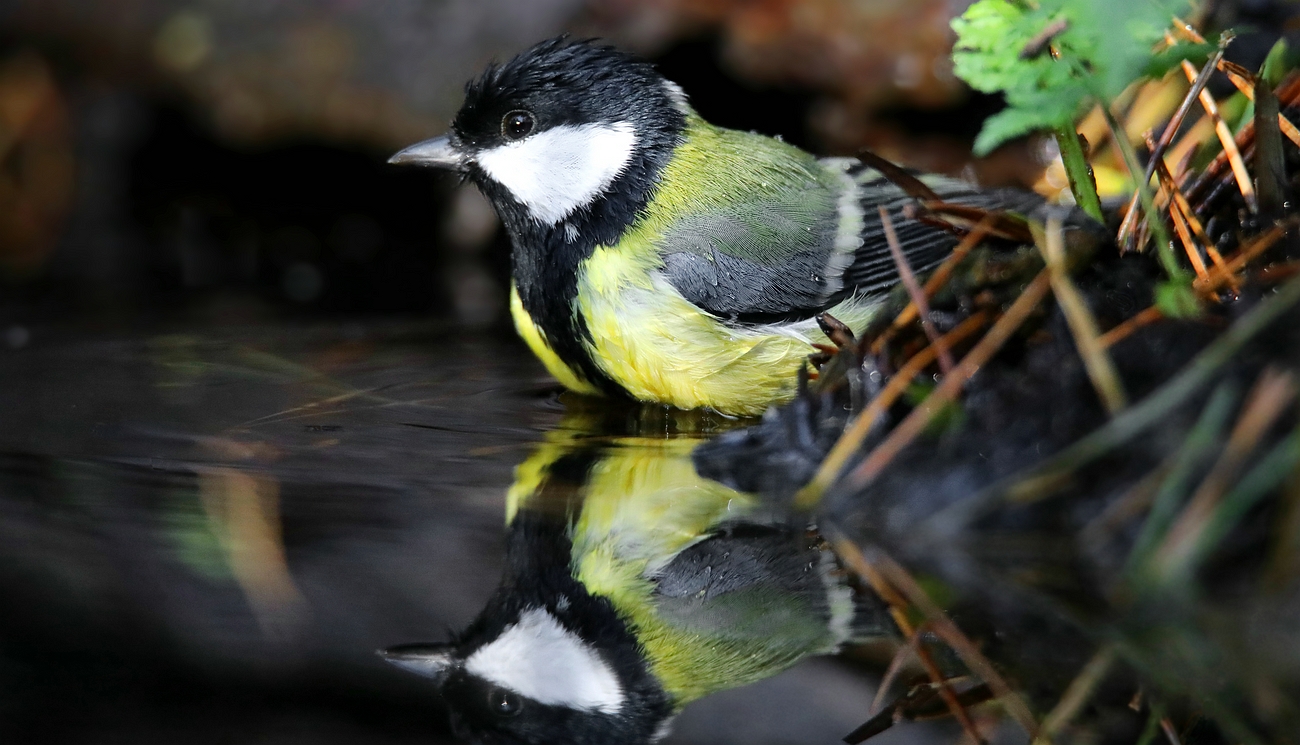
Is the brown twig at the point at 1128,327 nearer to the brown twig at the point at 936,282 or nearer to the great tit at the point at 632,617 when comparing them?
the brown twig at the point at 936,282

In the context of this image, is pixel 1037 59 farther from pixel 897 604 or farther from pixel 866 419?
pixel 897 604

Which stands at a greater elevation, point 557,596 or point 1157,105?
point 1157,105

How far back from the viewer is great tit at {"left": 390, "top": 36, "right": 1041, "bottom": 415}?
2871 millimetres

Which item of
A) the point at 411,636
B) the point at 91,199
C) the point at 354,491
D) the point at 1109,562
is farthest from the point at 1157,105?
the point at 91,199

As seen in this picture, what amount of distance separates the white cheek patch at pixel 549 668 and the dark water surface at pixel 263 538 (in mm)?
79

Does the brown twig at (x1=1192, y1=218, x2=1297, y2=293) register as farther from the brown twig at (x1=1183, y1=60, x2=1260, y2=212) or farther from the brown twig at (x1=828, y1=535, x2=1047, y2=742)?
the brown twig at (x1=828, y1=535, x2=1047, y2=742)

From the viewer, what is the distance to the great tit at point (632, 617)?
1.45 m

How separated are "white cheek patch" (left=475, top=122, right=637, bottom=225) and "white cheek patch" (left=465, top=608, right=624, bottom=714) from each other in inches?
63.3

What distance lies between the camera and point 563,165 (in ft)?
10.1

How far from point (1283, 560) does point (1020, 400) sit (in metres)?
0.47

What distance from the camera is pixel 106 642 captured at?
5.13 feet

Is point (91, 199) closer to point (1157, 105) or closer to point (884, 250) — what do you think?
point (884, 250)

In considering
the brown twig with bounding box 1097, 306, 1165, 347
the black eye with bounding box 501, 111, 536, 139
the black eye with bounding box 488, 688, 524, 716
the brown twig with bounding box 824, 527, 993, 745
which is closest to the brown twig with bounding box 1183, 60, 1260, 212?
the brown twig with bounding box 1097, 306, 1165, 347

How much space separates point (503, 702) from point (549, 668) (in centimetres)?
10
